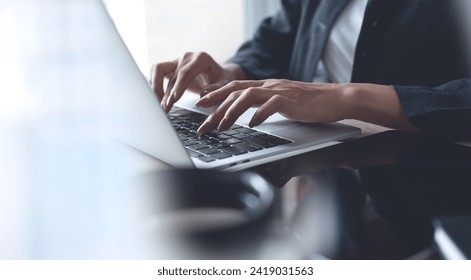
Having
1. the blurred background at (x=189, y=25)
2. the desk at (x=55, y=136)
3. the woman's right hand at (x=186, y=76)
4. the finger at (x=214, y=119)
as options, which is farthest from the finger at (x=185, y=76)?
the blurred background at (x=189, y=25)

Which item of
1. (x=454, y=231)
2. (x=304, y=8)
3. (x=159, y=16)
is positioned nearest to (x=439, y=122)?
(x=454, y=231)

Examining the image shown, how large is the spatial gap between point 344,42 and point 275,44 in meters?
0.16

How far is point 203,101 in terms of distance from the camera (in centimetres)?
55

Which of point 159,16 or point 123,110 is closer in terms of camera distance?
point 123,110

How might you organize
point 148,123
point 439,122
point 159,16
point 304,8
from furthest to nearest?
1. point 159,16
2. point 304,8
3. point 439,122
4. point 148,123

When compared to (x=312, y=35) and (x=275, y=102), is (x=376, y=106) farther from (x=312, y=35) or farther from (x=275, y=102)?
(x=312, y=35)

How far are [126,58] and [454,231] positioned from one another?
0.25m

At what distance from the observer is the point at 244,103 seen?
0.51 metres

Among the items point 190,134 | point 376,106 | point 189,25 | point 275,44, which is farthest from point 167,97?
point 189,25

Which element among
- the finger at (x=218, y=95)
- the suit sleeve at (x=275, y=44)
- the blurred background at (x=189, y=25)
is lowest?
the blurred background at (x=189, y=25)

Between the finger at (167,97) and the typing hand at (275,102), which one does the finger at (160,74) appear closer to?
the finger at (167,97)

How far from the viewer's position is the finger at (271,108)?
0.51 metres

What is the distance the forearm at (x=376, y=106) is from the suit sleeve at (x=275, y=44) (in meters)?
0.36
